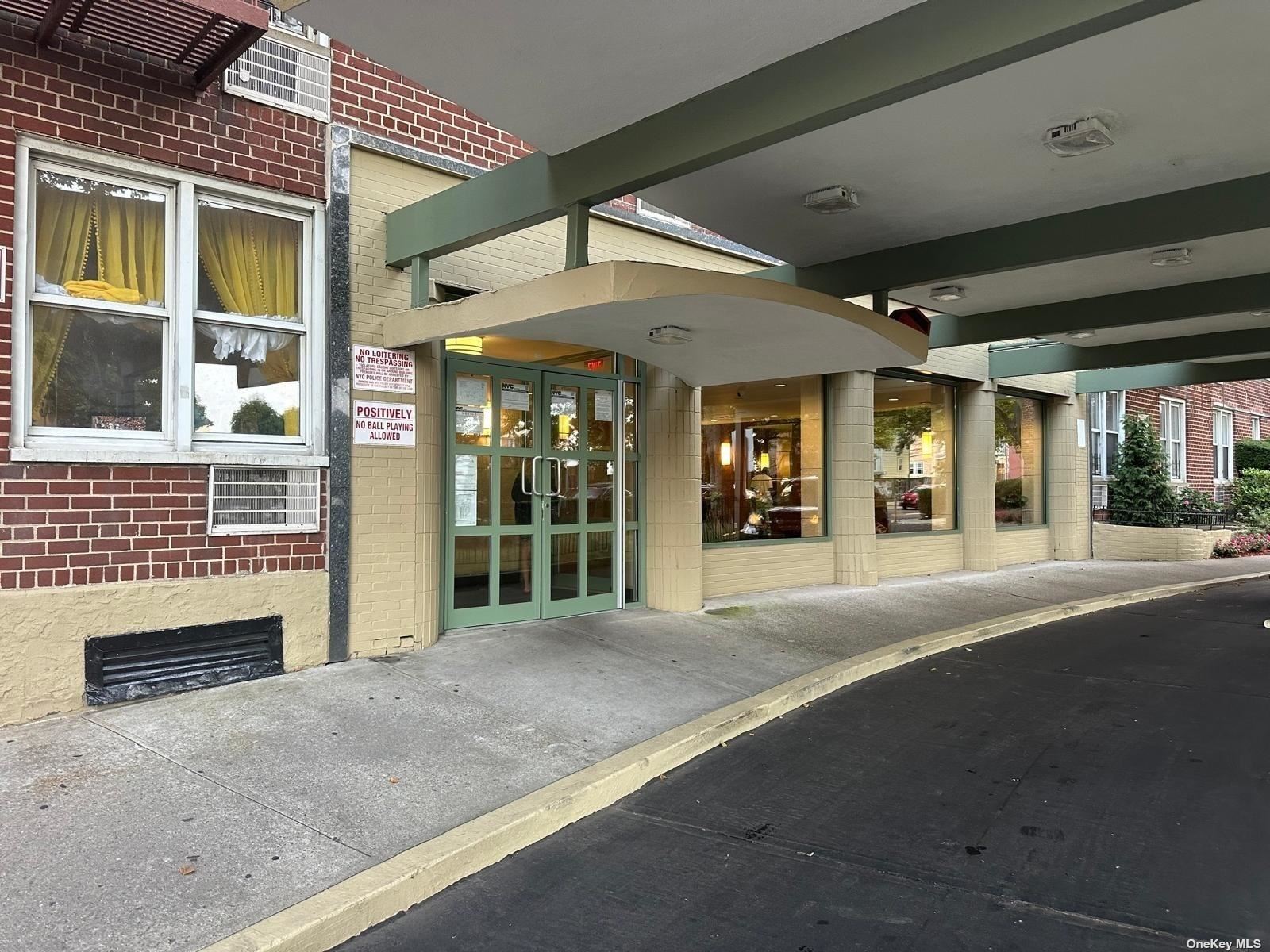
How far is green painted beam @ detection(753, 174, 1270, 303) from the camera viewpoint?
242 inches

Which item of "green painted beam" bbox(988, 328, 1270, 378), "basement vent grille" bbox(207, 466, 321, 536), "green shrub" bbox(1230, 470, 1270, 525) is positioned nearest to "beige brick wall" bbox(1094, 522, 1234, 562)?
"green shrub" bbox(1230, 470, 1270, 525)

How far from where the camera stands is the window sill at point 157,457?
5.01 metres

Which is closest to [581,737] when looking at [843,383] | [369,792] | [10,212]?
[369,792]

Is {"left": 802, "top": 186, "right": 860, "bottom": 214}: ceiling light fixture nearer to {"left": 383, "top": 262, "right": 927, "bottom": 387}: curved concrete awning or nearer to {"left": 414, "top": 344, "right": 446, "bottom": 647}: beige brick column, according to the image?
{"left": 383, "top": 262, "right": 927, "bottom": 387}: curved concrete awning

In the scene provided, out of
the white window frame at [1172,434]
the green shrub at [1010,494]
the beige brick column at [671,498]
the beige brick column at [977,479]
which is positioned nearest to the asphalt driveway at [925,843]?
the beige brick column at [671,498]

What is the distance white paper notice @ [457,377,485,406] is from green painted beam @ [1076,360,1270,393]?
10207mm

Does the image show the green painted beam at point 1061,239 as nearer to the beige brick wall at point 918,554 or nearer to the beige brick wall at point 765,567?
the beige brick wall at point 765,567

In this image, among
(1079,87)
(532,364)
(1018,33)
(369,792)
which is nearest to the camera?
(1018,33)

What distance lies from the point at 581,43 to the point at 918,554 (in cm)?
995

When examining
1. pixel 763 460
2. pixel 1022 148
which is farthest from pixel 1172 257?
pixel 763 460

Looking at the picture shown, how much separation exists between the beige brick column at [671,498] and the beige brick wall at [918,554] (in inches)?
169

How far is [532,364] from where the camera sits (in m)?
7.79

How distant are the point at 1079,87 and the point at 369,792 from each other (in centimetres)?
536

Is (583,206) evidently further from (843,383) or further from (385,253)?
(843,383)
